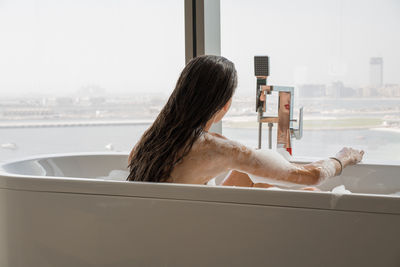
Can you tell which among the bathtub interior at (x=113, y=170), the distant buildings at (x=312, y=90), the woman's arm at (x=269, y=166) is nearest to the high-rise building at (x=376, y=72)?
the distant buildings at (x=312, y=90)

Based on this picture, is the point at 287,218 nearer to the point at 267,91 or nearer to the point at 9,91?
the point at 267,91

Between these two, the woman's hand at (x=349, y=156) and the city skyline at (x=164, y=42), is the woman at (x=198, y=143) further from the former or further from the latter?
the city skyline at (x=164, y=42)

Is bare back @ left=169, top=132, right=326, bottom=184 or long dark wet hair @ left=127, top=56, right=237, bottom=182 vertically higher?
long dark wet hair @ left=127, top=56, right=237, bottom=182

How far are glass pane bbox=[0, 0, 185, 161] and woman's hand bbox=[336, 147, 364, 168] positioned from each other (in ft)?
7.40

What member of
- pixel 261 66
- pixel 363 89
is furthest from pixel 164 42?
pixel 261 66

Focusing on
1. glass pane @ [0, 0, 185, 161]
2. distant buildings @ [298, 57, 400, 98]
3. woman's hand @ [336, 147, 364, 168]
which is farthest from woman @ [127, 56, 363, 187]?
glass pane @ [0, 0, 185, 161]

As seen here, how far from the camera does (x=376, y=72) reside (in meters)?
3.65

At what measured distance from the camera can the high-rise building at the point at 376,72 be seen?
3.48m

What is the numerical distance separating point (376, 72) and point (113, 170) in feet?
8.33

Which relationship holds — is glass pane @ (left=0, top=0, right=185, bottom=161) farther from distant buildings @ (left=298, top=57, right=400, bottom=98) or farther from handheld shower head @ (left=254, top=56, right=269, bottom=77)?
handheld shower head @ (left=254, top=56, right=269, bottom=77)

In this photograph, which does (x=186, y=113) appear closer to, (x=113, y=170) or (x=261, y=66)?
(x=261, y=66)

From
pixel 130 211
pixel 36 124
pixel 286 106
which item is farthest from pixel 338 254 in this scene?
pixel 36 124

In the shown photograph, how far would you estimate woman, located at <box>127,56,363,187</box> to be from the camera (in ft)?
4.38

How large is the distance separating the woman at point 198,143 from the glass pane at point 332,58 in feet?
6.08
